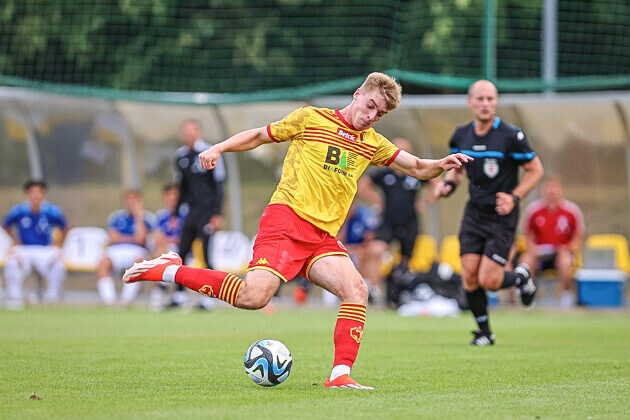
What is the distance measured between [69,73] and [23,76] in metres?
A: 0.90

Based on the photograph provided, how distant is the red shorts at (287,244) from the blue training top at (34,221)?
36.0 ft

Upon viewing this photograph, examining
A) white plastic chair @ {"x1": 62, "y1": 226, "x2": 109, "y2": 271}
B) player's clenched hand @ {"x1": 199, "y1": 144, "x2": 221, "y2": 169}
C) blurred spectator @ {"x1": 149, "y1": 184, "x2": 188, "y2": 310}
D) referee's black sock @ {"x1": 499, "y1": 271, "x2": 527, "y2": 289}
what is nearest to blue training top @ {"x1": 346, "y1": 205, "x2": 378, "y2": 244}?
blurred spectator @ {"x1": 149, "y1": 184, "x2": 188, "y2": 310}

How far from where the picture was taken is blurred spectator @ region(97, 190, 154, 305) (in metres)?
18.2

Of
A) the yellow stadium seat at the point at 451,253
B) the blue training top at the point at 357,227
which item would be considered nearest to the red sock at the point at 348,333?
the blue training top at the point at 357,227

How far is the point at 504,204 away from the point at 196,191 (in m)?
6.86

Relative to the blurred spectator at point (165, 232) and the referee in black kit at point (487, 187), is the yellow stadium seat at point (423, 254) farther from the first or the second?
the referee in black kit at point (487, 187)

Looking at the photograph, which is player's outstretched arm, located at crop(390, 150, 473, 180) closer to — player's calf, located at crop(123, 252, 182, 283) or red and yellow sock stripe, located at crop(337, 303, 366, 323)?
red and yellow sock stripe, located at crop(337, 303, 366, 323)

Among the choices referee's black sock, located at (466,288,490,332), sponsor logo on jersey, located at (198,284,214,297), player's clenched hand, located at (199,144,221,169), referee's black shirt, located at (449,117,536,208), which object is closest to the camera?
player's clenched hand, located at (199,144,221,169)

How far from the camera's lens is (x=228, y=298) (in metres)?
6.78

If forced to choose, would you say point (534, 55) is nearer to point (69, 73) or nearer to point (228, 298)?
point (69, 73)

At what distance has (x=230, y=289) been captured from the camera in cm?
679

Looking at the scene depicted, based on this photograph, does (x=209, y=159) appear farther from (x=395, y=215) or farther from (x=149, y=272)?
(x=395, y=215)

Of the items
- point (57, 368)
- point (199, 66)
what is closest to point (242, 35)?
point (199, 66)

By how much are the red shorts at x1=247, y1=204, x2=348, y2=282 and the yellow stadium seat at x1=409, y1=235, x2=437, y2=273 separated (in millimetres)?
10938
